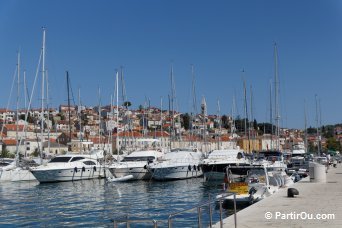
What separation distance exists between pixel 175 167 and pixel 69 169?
9.17 m

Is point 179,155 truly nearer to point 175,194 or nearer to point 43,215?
point 175,194

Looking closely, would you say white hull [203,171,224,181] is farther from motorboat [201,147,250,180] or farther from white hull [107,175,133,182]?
white hull [107,175,133,182]

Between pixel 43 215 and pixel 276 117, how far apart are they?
38.0 meters

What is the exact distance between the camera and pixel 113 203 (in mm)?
28016

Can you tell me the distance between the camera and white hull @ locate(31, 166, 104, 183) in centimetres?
4472

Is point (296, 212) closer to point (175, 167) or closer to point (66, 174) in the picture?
point (175, 167)

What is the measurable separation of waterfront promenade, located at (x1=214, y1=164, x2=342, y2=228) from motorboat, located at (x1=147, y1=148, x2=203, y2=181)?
2470 cm

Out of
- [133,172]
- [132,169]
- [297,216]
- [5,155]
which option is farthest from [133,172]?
[5,155]

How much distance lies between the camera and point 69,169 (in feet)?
151

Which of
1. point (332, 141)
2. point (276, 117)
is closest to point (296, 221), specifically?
point (276, 117)

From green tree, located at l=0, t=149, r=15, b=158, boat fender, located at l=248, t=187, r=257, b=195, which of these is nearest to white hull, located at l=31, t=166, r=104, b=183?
boat fender, located at l=248, t=187, r=257, b=195

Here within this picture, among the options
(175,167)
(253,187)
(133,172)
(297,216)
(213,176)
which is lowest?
(297,216)

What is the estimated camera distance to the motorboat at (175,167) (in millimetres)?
44375

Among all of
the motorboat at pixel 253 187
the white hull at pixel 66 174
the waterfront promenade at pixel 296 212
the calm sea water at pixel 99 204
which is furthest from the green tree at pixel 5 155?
the waterfront promenade at pixel 296 212
